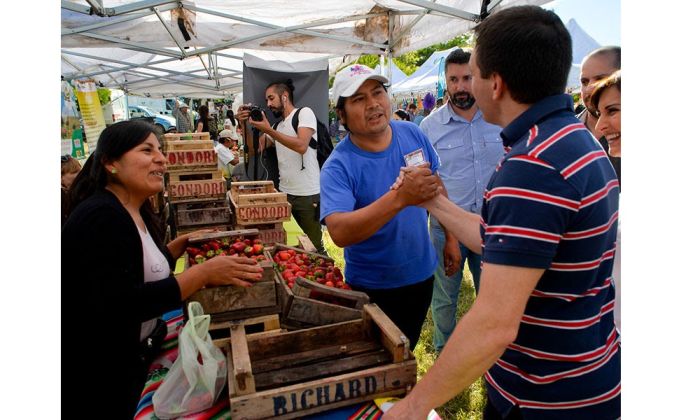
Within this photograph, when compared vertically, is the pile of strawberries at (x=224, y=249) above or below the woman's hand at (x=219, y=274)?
above

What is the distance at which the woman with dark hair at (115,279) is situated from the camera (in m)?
1.81

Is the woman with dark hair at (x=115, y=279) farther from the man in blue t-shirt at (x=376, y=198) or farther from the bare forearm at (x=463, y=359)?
the bare forearm at (x=463, y=359)

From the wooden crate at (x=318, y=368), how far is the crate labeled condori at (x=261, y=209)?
212cm

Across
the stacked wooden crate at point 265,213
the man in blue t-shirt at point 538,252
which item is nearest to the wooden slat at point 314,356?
the man in blue t-shirt at point 538,252

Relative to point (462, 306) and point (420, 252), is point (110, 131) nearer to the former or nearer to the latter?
point (420, 252)

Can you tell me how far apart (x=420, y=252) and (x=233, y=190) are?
98.7 inches

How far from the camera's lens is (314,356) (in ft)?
6.10

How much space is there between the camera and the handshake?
6.52ft

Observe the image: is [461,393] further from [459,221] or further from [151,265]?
[151,265]

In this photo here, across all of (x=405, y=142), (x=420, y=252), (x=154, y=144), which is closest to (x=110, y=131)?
(x=154, y=144)

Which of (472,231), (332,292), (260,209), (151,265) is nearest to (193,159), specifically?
(260,209)

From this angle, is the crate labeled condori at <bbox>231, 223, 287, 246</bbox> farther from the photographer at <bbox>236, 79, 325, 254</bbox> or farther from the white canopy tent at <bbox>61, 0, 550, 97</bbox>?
the white canopy tent at <bbox>61, 0, 550, 97</bbox>

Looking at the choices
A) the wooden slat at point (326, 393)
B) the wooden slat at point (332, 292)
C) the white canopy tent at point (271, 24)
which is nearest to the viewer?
the wooden slat at point (326, 393)

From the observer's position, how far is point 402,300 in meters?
2.60
